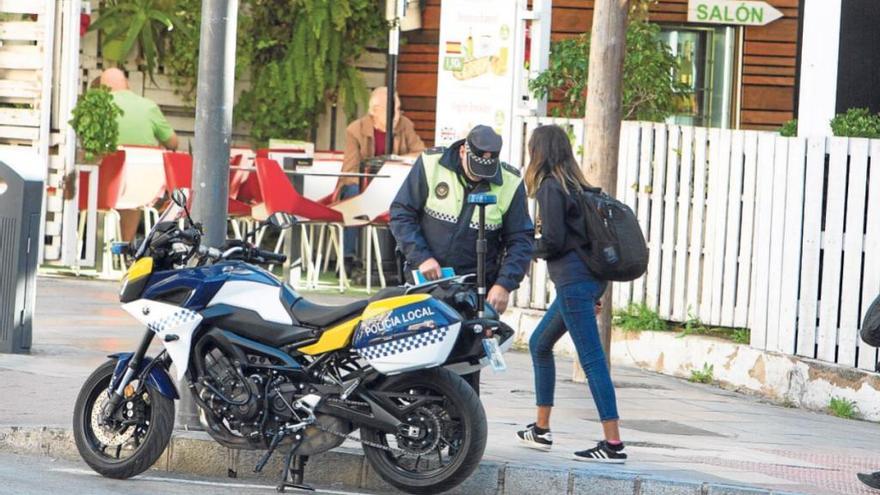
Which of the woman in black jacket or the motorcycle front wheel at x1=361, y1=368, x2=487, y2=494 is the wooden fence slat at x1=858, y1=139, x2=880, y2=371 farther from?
the motorcycle front wheel at x1=361, y1=368, x2=487, y2=494

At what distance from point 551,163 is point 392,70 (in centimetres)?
1008

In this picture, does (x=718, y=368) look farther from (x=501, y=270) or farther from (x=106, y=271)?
(x=106, y=271)

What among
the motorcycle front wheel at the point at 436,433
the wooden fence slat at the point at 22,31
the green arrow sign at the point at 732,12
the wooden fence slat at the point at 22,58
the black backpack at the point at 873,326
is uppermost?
the green arrow sign at the point at 732,12

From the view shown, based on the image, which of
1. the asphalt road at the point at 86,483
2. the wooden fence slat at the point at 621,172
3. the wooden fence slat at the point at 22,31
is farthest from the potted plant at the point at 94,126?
the asphalt road at the point at 86,483

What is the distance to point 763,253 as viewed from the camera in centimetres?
1271

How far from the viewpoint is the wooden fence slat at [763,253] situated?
12.7 meters

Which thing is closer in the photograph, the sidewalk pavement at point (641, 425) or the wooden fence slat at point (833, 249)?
the sidewalk pavement at point (641, 425)

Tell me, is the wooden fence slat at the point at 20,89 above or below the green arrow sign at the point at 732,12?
below

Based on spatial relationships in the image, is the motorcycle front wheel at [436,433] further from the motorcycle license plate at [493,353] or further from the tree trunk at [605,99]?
the tree trunk at [605,99]

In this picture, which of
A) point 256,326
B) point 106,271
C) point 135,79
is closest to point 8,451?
point 256,326

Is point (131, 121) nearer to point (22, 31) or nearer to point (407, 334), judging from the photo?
point (22, 31)

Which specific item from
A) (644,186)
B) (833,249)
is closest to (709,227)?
(644,186)

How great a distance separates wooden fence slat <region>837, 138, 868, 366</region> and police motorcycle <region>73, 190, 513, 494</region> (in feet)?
13.8

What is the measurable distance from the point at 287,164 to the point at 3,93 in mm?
2934
